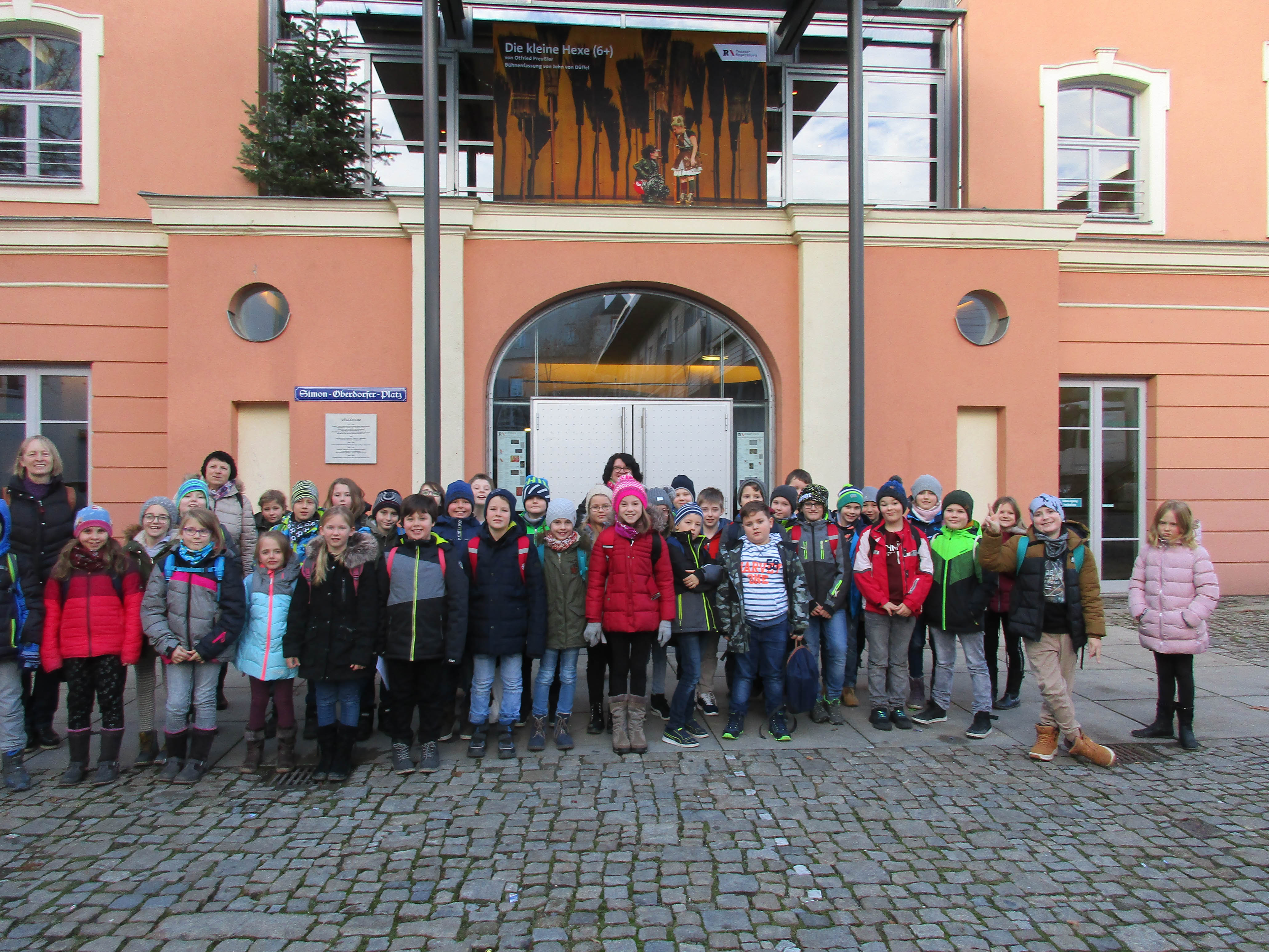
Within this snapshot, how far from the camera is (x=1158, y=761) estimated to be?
16.0ft

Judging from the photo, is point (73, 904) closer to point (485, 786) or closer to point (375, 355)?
point (485, 786)

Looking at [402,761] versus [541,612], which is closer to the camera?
[402,761]

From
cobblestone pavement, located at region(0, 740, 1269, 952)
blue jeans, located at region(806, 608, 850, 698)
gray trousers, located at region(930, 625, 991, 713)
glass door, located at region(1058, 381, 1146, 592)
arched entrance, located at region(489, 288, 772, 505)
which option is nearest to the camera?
cobblestone pavement, located at region(0, 740, 1269, 952)

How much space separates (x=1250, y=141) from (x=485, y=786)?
13311 mm

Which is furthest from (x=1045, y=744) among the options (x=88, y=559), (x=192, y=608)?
(x=88, y=559)

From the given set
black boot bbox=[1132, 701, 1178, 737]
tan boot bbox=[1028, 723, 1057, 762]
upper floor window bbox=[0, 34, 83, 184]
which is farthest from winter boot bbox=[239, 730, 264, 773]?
upper floor window bbox=[0, 34, 83, 184]

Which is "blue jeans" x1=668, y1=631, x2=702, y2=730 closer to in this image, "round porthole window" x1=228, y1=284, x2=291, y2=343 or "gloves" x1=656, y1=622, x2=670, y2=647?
"gloves" x1=656, y1=622, x2=670, y2=647

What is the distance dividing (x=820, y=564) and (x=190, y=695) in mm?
4156

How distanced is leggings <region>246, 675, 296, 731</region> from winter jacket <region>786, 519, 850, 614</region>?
136 inches

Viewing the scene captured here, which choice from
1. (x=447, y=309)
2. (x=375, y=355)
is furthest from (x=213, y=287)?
(x=447, y=309)

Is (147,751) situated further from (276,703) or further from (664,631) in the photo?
(664,631)

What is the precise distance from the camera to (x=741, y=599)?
5262 mm

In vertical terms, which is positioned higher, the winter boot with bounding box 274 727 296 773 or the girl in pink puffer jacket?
the girl in pink puffer jacket

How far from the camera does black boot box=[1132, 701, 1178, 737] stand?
5.25 metres
